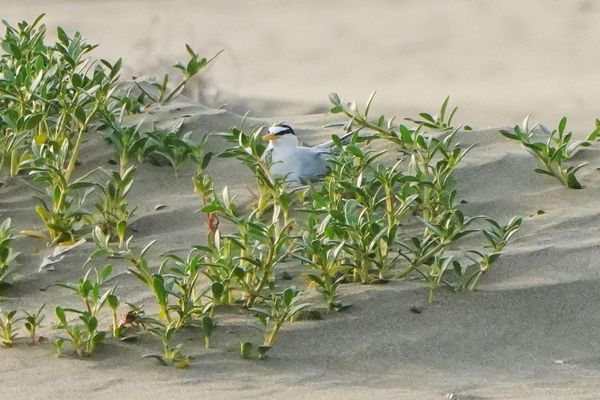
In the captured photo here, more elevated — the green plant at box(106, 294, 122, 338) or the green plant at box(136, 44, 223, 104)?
the green plant at box(136, 44, 223, 104)

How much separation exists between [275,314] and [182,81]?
78.3 inches

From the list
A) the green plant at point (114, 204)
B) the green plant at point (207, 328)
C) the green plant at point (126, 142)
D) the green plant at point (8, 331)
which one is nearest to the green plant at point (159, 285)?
the green plant at point (207, 328)

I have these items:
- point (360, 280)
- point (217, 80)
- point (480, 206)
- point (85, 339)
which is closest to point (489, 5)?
point (217, 80)

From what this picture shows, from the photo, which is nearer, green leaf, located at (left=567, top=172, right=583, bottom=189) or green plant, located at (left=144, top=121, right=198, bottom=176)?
green leaf, located at (left=567, top=172, right=583, bottom=189)

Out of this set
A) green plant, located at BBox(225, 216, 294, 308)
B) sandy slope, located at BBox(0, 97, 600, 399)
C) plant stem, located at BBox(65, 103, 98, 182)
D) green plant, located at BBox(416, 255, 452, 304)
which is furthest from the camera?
plant stem, located at BBox(65, 103, 98, 182)

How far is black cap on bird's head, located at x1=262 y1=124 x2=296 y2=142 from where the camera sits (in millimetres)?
4820

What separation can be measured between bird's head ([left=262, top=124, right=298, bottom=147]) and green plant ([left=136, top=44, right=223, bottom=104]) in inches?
15.2

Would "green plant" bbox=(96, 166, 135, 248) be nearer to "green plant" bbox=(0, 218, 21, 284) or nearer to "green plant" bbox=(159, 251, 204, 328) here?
"green plant" bbox=(0, 218, 21, 284)

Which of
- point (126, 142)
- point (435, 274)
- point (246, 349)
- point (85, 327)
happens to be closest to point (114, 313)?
point (85, 327)

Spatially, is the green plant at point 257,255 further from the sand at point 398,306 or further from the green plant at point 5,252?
the green plant at point 5,252

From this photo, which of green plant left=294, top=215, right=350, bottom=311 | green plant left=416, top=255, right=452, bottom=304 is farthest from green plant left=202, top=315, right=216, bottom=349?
green plant left=416, top=255, right=452, bottom=304

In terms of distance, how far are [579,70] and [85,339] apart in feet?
17.2

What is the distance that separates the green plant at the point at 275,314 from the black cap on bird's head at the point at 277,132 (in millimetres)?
1381

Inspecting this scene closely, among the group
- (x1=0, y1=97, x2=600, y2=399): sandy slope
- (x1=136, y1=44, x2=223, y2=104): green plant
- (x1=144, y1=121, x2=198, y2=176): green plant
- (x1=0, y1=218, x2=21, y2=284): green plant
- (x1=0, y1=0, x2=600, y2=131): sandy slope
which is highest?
(x1=0, y1=0, x2=600, y2=131): sandy slope
